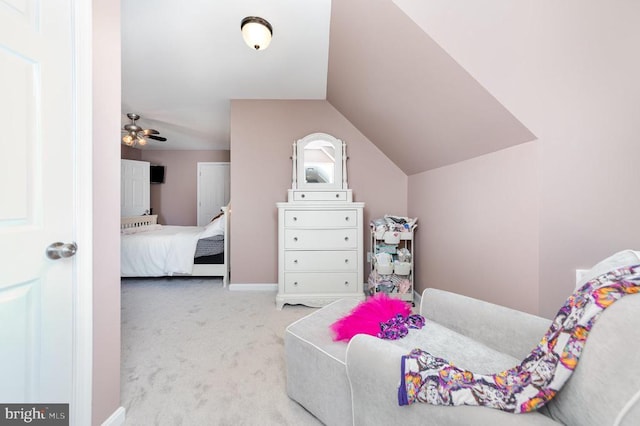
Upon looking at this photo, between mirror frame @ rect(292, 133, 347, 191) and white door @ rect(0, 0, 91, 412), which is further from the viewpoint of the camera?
mirror frame @ rect(292, 133, 347, 191)

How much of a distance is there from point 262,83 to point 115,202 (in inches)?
84.7

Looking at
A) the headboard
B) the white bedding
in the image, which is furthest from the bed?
the headboard

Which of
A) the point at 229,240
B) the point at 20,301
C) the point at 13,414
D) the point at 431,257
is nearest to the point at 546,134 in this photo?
the point at 431,257

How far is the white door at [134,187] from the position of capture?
509 centimetres

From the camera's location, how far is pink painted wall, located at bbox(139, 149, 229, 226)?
235 inches

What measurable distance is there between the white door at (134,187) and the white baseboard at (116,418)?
16.3 feet

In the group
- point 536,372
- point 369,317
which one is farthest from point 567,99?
point 369,317

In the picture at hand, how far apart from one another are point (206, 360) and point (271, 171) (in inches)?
85.8

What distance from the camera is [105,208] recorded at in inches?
46.2

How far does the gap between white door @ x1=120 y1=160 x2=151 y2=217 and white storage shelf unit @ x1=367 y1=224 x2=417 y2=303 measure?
17.3ft

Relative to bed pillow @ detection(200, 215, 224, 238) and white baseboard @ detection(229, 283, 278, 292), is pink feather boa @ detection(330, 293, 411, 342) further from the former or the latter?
bed pillow @ detection(200, 215, 224, 238)

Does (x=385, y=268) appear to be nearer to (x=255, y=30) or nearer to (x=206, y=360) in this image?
(x=206, y=360)

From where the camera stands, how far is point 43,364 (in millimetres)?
910

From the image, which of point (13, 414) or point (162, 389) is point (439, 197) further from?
point (13, 414)
